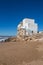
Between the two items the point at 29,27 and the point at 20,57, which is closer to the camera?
the point at 20,57

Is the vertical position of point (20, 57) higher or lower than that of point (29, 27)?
lower

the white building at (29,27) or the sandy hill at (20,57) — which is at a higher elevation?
the white building at (29,27)

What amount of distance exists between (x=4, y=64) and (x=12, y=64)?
316 millimetres

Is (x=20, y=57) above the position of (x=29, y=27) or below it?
below

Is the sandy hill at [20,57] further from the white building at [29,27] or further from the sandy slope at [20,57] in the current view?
the white building at [29,27]

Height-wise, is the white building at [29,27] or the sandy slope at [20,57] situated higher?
the white building at [29,27]

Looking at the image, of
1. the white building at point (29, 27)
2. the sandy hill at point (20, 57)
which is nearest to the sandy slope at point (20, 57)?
the sandy hill at point (20, 57)

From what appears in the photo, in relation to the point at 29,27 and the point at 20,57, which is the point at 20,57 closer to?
the point at 20,57

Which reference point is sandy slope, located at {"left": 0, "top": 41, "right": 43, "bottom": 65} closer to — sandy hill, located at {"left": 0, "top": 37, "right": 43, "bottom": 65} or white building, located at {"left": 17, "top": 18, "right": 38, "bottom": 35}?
sandy hill, located at {"left": 0, "top": 37, "right": 43, "bottom": 65}

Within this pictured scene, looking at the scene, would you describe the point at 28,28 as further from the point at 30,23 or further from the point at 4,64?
the point at 4,64

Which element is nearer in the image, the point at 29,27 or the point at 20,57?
the point at 20,57

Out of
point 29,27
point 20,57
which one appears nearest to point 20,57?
point 20,57

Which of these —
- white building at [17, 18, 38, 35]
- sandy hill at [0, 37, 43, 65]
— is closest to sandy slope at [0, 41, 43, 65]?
sandy hill at [0, 37, 43, 65]

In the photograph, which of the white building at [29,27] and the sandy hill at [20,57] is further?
the white building at [29,27]
